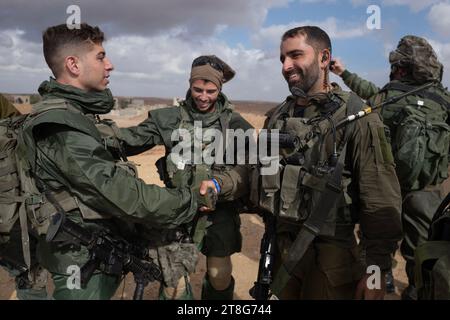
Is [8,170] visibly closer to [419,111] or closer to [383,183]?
[383,183]

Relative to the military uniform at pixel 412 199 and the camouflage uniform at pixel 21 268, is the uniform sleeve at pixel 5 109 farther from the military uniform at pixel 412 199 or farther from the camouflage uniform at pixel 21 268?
the military uniform at pixel 412 199

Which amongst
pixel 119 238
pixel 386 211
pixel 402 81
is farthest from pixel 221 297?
pixel 402 81

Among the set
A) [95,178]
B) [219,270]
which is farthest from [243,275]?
[95,178]

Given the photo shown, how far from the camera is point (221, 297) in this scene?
11.2ft

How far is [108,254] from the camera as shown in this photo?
2.39 m

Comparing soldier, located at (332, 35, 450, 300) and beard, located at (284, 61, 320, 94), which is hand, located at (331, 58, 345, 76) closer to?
soldier, located at (332, 35, 450, 300)

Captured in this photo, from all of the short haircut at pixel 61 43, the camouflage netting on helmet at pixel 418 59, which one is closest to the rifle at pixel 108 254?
the short haircut at pixel 61 43

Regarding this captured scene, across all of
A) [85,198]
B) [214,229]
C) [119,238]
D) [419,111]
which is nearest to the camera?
[85,198]

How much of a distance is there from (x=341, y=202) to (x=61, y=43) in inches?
84.6

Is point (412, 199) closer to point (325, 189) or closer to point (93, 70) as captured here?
point (325, 189)

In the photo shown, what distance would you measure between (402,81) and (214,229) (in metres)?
2.88

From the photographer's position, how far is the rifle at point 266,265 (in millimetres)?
2635

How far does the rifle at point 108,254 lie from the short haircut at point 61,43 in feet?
3.43

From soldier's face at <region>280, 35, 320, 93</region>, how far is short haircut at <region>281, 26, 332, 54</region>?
3 cm
